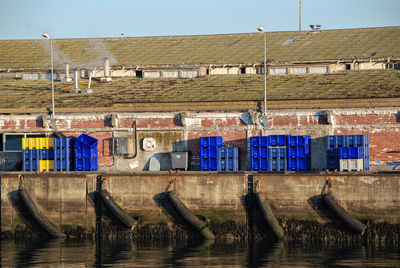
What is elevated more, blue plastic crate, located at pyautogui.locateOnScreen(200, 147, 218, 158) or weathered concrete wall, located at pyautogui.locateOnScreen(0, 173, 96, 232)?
blue plastic crate, located at pyautogui.locateOnScreen(200, 147, 218, 158)

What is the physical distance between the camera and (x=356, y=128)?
42.8 m

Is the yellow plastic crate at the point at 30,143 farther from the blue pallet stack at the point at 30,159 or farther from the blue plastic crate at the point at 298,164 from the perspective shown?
the blue plastic crate at the point at 298,164

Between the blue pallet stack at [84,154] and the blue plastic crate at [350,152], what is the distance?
14209mm

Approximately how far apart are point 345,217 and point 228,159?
979cm

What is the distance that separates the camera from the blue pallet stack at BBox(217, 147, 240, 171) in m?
43.5

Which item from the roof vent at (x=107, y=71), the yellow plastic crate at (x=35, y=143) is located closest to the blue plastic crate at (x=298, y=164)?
the yellow plastic crate at (x=35, y=143)

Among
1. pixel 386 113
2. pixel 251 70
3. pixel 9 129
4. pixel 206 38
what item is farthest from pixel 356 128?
pixel 206 38

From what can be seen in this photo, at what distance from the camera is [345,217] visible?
1400 inches

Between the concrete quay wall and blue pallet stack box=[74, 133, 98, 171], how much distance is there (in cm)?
457

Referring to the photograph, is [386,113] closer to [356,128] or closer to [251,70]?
[356,128]

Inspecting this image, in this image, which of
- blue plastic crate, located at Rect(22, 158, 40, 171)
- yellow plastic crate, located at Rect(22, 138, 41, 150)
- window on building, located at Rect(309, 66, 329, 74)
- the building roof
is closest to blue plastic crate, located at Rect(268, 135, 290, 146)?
window on building, located at Rect(309, 66, 329, 74)

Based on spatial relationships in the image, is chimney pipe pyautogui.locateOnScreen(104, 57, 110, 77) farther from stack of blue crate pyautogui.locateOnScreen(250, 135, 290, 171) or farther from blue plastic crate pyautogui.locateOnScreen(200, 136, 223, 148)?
stack of blue crate pyautogui.locateOnScreen(250, 135, 290, 171)

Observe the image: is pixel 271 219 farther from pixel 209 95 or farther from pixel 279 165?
pixel 209 95

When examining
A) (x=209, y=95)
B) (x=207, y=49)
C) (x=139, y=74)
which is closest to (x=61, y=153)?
(x=209, y=95)
